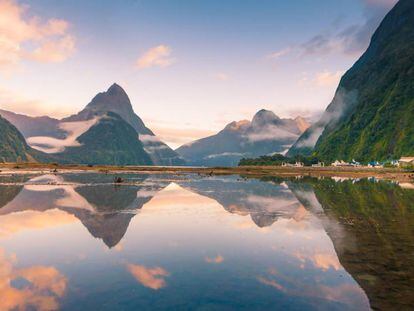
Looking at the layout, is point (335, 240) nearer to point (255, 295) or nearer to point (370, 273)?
point (370, 273)

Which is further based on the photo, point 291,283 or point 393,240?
point 393,240

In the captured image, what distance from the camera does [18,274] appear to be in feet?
70.6

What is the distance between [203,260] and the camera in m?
25.3

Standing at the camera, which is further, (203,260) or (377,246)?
(377,246)

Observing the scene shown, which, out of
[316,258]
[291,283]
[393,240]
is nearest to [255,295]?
[291,283]

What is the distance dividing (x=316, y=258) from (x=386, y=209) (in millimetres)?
31572

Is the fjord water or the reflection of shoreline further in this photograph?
the reflection of shoreline

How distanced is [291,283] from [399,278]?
632 cm

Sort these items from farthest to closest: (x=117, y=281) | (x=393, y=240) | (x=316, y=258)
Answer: (x=393, y=240) → (x=316, y=258) → (x=117, y=281)

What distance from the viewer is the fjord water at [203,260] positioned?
58.9 ft

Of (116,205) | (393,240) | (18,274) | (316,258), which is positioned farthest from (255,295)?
(116,205)

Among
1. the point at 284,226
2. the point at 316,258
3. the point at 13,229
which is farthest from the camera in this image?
the point at 284,226

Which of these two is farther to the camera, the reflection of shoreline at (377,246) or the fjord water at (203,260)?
the reflection of shoreline at (377,246)

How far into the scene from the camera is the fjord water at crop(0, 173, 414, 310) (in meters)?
17.9
